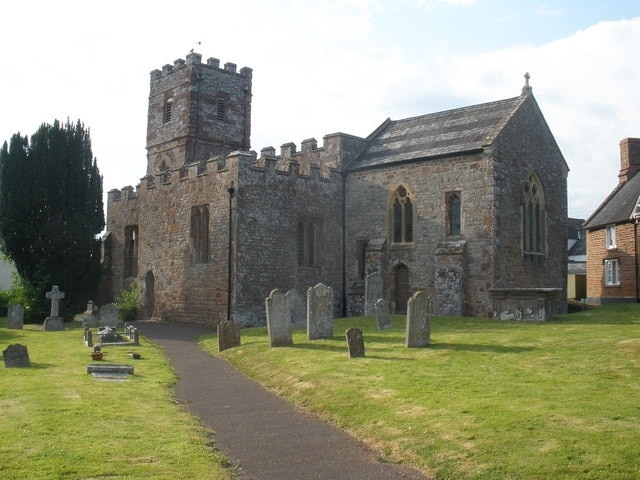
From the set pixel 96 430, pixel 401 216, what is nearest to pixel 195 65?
pixel 401 216

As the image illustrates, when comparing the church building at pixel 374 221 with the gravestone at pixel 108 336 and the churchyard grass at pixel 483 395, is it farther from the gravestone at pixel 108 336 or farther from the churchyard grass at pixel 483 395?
the churchyard grass at pixel 483 395

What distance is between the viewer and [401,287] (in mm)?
27375

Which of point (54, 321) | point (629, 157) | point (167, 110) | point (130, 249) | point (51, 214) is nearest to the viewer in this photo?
point (54, 321)

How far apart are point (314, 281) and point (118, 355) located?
1200 cm

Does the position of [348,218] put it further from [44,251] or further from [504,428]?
[504,428]

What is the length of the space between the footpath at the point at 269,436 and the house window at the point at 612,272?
25.9 m

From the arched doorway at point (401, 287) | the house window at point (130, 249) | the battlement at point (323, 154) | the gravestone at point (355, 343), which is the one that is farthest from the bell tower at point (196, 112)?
the gravestone at point (355, 343)

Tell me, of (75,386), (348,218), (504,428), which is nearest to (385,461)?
(504,428)

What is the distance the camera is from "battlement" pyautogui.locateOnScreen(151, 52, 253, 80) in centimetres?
3759

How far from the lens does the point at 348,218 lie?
2933cm

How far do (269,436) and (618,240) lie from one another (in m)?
29.4

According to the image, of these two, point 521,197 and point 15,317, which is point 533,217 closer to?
point 521,197

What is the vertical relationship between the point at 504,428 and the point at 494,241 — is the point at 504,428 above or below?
below

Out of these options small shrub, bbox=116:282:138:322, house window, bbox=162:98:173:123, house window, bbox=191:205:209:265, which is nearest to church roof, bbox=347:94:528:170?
house window, bbox=191:205:209:265
